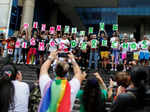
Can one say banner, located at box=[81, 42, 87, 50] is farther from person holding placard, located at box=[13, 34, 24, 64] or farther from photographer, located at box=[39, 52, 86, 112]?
photographer, located at box=[39, 52, 86, 112]

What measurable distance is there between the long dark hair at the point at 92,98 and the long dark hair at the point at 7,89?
3.34 feet

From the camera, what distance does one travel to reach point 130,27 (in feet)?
80.3

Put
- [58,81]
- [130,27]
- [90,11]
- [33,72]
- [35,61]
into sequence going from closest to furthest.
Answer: [58,81], [33,72], [35,61], [90,11], [130,27]

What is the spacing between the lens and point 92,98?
222 cm

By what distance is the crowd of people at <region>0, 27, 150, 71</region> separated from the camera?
30.6ft

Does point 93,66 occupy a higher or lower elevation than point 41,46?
lower

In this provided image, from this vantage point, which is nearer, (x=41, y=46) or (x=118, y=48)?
(x=118, y=48)

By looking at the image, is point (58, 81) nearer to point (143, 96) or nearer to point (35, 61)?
point (143, 96)

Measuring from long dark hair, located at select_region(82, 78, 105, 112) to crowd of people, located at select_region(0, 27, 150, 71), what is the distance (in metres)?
6.54

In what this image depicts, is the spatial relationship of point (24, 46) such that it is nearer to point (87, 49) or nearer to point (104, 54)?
point (87, 49)

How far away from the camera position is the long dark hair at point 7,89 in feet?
8.10

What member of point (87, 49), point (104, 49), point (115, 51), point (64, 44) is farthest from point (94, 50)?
point (64, 44)

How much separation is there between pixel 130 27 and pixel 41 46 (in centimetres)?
1727

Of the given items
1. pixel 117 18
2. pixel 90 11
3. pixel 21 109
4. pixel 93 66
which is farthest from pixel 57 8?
pixel 21 109
